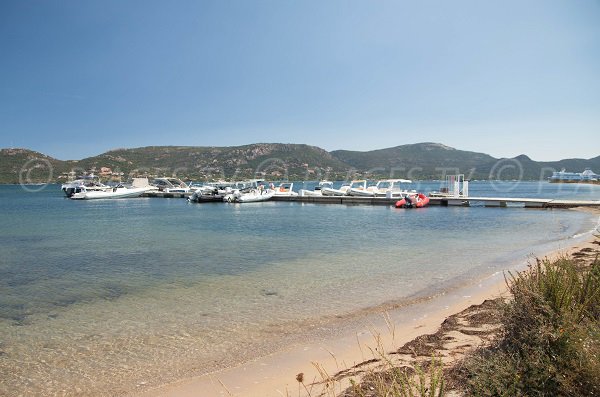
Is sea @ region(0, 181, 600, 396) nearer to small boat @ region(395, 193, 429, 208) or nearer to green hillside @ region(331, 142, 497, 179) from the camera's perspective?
small boat @ region(395, 193, 429, 208)

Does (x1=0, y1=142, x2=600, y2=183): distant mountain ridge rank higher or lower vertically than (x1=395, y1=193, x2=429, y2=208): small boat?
higher

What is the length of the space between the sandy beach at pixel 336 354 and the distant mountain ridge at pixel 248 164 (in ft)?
442

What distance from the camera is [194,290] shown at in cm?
1160

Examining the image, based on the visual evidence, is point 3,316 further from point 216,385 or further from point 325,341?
point 325,341

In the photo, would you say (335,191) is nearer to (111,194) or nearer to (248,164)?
(111,194)

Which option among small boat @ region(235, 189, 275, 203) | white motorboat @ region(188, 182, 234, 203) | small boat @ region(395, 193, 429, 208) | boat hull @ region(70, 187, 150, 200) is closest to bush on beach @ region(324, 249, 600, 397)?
small boat @ region(395, 193, 429, 208)

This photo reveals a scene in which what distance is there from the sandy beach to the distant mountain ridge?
5303 inches

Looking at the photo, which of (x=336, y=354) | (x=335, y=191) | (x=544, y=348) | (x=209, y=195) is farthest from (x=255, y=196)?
(x=544, y=348)

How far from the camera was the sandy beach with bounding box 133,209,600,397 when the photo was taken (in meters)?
5.75

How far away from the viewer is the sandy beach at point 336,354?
5.75 m

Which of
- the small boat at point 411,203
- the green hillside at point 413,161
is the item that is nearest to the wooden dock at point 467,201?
the small boat at point 411,203

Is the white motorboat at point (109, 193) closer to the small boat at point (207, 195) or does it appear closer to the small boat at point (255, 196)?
the small boat at point (207, 195)

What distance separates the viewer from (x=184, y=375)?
250 inches

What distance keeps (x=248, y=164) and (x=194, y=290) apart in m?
153
